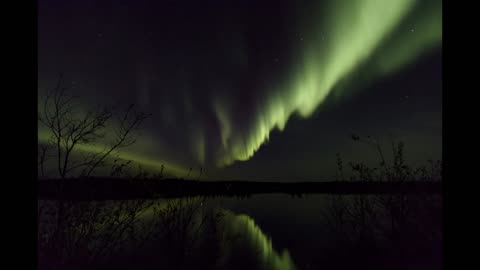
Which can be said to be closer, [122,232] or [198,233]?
[122,232]

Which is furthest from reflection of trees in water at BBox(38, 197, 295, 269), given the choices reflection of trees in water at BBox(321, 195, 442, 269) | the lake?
reflection of trees in water at BBox(321, 195, 442, 269)

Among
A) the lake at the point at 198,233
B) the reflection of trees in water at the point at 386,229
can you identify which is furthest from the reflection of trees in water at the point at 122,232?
the reflection of trees in water at the point at 386,229

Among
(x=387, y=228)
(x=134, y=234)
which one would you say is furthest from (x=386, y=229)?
(x=134, y=234)

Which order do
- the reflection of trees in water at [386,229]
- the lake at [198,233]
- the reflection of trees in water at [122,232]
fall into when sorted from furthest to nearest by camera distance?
the reflection of trees in water at [386,229]
the lake at [198,233]
the reflection of trees in water at [122,232]

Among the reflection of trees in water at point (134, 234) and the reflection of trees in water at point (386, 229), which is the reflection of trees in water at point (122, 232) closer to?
the reflection of trees in water at point (134, 234)

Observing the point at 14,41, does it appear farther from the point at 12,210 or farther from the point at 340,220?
the point at 340,220

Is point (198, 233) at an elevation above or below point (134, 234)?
below

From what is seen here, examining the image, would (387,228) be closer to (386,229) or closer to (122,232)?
(386,229)

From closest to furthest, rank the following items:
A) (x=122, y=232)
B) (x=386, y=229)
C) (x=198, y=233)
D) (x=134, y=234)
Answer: (x=134, y=234) < (x=122, y=232) < (x=198, y=233) < (x=386, y=229)

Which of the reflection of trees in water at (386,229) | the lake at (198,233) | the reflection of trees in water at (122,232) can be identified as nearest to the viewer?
the reflection of trees in water at (122,232)

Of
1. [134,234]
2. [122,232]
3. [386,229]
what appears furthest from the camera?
[386,229]

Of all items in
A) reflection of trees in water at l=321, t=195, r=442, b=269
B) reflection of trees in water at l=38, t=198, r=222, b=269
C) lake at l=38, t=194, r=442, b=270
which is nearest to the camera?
reflection of trees in water at l=38, t=198, r=222, b=269

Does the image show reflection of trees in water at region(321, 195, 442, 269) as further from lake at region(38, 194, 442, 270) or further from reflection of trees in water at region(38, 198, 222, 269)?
reflection of trees in water at region(38, 198, 222, 269)

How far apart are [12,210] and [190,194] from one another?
3.58 m
